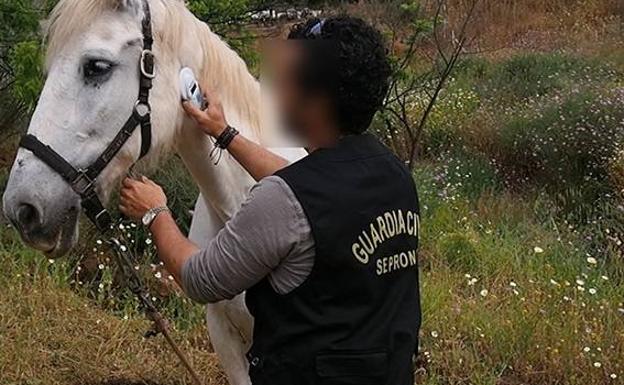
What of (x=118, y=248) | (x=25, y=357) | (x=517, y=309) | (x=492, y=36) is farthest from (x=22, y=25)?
(x=492, y=36)

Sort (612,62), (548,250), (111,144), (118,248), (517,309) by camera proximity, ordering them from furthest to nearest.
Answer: (612,62) → (548,250) → (517,309) → (118,248) → (111,144)

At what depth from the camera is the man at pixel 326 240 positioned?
1.72 m

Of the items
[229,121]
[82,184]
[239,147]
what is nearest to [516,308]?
[229,121]

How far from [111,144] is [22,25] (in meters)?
2.16

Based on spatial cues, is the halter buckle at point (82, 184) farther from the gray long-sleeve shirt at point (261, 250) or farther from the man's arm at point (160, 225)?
the gray long-sleeve shirt at point (261, 250)

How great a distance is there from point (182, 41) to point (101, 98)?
31cm

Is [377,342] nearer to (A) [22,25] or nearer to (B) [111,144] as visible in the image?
(B) [111,144]

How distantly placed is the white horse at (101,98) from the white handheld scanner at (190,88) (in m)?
0.02

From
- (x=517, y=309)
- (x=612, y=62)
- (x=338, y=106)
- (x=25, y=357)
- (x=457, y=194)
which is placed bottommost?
(x=612, y=62)

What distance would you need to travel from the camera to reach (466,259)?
4.99 metres

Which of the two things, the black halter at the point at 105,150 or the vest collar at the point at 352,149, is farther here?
the black halter at the point at 105,150

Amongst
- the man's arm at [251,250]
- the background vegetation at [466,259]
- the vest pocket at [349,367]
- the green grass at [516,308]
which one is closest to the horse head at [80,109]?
the man's arm at [251,250]

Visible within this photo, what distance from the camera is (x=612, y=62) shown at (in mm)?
9844

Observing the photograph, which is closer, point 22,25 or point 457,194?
point 22,25
